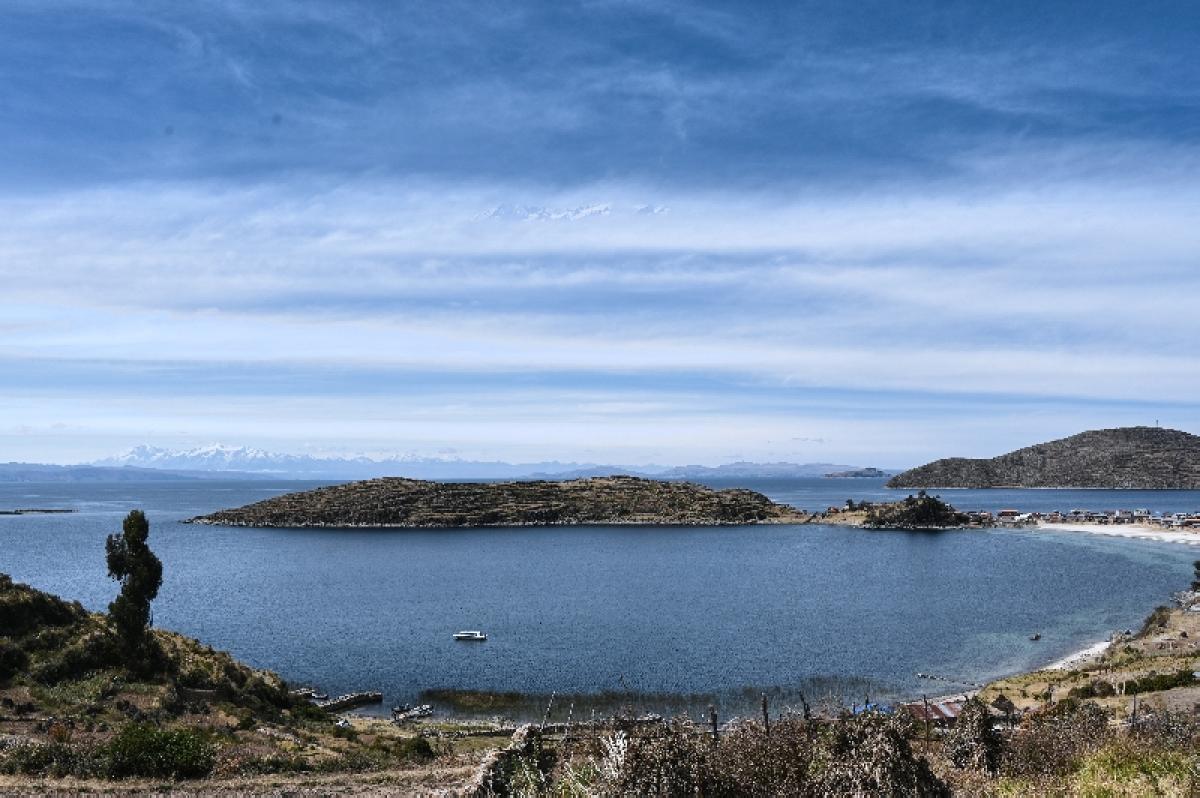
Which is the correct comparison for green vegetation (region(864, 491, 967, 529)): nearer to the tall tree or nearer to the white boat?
the white boat

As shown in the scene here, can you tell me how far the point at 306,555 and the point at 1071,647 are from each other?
391ft

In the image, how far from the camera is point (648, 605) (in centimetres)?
8962

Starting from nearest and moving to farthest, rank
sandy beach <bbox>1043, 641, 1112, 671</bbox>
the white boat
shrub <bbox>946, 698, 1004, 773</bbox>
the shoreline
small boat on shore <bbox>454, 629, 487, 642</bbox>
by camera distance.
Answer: shrub <bbox>946, 698, 1004, 773</bbox> < sandy beach <bbox>1043, 641, 1112, 671</bbox> < the shoreline < small boat on shore <bbox>454, 629, 487, 642</bbox> < the white boat

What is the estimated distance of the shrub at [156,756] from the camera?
24500mm

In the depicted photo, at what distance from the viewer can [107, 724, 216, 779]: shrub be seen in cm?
2450

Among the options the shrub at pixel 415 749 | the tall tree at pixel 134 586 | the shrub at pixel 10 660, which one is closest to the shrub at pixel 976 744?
the shrub at pixel 415 749

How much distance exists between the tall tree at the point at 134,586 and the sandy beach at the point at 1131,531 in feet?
534

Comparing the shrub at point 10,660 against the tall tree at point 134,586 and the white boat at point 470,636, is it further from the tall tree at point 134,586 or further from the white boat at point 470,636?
the white boat at point 470,636

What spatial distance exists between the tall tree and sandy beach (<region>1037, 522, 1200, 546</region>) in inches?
6409

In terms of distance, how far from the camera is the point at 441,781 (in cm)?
2400

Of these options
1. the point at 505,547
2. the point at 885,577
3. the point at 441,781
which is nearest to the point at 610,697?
the point at 441,781

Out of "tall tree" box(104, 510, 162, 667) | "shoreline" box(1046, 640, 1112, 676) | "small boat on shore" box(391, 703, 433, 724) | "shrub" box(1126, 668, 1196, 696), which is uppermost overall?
"tall tree" box(104, 510, 162, 667)

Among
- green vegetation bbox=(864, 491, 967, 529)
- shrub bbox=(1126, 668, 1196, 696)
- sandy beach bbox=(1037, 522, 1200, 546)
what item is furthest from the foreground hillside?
green vegetation bbox=(864, 491, 967, 529)

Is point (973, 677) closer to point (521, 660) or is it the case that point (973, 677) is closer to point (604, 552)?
point (521, 660)
